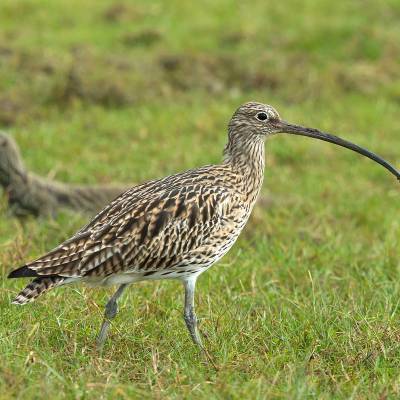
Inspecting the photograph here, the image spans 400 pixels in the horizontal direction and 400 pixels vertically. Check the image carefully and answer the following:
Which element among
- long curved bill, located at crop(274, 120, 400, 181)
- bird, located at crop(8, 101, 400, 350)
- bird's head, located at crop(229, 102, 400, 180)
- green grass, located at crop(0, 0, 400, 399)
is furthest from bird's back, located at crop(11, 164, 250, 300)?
long curved bill, located at crop(274, 120, 400, 181)

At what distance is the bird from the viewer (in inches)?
232

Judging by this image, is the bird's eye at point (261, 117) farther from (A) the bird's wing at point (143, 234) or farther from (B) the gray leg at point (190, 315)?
(B) the gray leg at point (190, 315)

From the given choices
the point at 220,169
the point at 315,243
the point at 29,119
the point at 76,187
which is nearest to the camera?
the point at 220,169

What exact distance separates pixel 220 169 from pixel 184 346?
125cm

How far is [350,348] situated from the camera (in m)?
5.98

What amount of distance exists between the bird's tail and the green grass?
0.63 feet

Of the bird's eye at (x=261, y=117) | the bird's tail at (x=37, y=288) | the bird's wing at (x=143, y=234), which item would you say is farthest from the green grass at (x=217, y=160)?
the bird's eye at (x=261, y=117)

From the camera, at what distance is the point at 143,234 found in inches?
239

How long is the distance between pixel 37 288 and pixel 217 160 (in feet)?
19.1

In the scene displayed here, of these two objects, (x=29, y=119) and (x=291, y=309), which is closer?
(x=291, y=309)

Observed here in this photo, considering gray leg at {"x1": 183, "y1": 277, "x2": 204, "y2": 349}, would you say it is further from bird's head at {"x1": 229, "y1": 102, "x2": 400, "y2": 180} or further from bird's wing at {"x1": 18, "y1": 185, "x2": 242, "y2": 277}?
bird's head at {"x1": 229, "y1": 102, "x2": 400, "y2": 180}

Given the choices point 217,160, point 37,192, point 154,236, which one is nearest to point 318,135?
point 154,236

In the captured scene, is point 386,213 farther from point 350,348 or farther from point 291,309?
point 350,348

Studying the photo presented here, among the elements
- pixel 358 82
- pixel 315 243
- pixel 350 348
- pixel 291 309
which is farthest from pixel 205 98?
pixel 350 348
